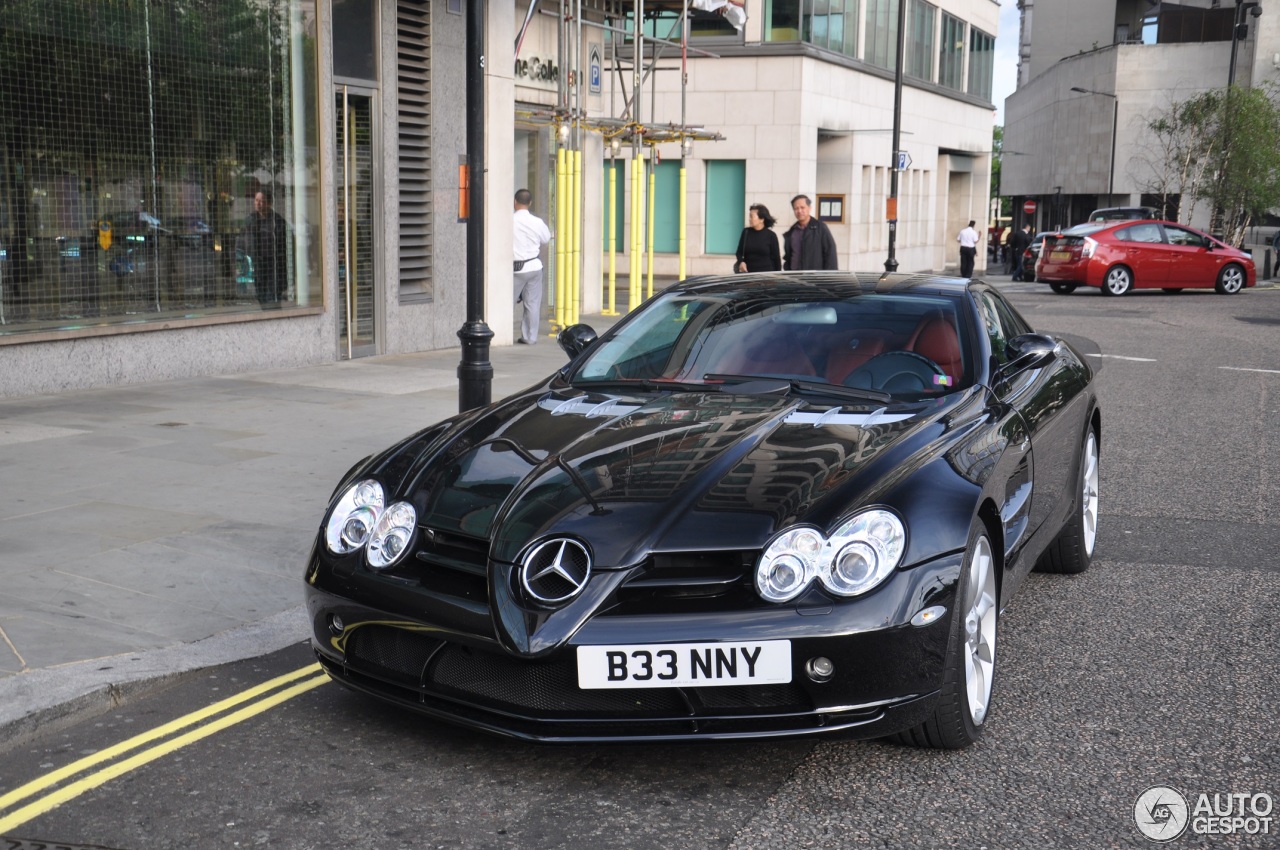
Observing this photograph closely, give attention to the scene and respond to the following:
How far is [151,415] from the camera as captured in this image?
10.5 m

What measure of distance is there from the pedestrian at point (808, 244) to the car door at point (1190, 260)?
19050 millimetres

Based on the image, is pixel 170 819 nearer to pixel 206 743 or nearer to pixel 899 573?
pixel 206 743

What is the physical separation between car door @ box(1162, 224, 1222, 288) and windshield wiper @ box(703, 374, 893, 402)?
28861mm

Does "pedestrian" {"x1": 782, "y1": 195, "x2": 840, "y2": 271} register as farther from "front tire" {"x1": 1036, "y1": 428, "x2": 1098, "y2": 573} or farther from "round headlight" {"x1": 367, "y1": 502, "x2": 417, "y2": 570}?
"round headlight" {"x1": 367, "y1": 502, "x2": 417, "y2": 570}

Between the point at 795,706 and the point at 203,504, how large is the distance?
183 inches

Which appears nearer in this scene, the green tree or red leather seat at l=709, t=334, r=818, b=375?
red leather seat at l=709, t=334, r=818, b=375

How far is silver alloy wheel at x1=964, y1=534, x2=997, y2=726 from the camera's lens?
4.09 m

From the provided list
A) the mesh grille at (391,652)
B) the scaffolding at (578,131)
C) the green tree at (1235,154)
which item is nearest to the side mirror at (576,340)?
the mesh grille at (391,652)

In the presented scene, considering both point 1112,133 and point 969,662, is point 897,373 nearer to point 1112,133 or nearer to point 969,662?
point 969,662

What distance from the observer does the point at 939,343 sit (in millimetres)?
5336

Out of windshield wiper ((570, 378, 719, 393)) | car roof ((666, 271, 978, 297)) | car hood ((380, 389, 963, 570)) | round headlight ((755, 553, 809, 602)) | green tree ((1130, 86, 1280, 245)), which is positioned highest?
green tree ((1130, 86, 1280, 245))

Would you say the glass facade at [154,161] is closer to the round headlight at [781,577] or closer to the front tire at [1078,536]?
the front tire at [1078,536]

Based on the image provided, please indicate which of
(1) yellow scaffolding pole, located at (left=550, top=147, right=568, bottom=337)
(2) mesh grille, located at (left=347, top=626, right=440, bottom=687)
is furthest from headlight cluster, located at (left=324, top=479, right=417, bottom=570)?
(1) yellow scaffolding pole, located at (left=550, top=147, right=568, bottom=337)

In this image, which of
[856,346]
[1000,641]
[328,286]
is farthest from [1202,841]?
[328,286]
